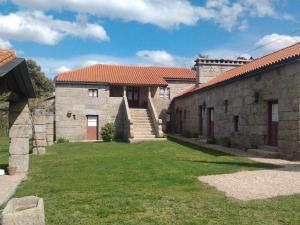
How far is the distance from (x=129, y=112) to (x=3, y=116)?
11.1m

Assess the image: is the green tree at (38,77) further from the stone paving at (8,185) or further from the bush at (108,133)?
the stone paving at (8,185)

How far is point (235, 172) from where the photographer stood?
34.0 feet

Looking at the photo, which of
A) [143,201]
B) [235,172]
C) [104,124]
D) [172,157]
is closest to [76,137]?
[104,124]

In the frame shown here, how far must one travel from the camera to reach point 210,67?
2762 centimetres

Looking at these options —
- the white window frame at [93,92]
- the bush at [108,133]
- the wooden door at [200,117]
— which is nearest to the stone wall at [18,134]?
the bush at [108,133]

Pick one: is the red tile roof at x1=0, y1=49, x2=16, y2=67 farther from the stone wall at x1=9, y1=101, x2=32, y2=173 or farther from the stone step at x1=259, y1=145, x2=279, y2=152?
the stone step at x1=259, y1=145, x2=279, y2=152

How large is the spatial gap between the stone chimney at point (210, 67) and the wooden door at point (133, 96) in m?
5.57

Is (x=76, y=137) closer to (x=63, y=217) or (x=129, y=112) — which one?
(x=129, y=112)

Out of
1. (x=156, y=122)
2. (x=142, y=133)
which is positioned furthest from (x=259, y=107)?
(x=142, y=133)

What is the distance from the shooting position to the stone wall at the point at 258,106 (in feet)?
43.3

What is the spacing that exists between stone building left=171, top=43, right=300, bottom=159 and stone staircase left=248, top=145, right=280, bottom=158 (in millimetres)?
43

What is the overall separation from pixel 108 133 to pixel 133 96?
6621mm

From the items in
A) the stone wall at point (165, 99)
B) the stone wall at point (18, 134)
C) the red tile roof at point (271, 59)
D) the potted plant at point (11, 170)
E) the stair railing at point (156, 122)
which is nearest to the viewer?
the potted plant at point (11, 170)

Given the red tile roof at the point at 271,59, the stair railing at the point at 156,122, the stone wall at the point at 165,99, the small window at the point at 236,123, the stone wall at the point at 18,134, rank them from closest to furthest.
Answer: the stone wall at the point at 18,134 → the red tile roof at the point at 271,59 → the small window at the point at 236,123 → the stair railing at the point at 156,122 → the stone wall at the point at 165,99
